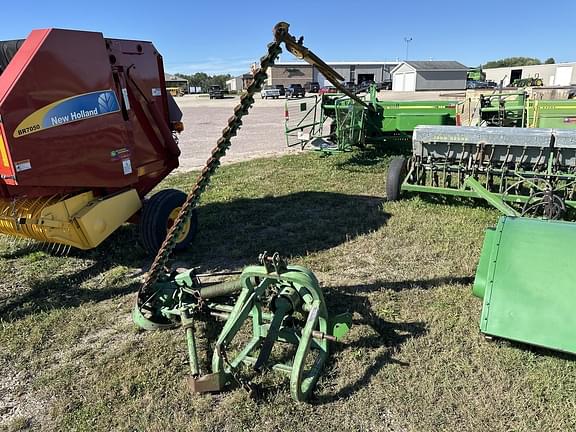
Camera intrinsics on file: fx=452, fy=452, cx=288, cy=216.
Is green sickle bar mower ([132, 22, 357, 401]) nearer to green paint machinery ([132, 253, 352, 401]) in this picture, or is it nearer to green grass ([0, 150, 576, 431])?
green paint machinery ([132, 253, 352, 401])

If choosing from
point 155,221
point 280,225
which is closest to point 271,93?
point 280,225

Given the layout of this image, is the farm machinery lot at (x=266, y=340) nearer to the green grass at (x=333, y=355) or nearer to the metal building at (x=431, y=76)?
the green grass at (x=333, y=355)

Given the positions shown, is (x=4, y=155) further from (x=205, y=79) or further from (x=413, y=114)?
(x=205, y=79)

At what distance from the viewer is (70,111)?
400cm

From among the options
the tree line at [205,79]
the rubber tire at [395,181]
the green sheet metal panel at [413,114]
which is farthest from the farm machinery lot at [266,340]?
the tree line at [205,79]

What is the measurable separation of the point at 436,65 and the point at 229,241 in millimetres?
67211

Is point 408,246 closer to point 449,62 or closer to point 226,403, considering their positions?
point 226,403

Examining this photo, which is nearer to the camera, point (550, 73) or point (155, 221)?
point (155, 221)

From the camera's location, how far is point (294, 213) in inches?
261

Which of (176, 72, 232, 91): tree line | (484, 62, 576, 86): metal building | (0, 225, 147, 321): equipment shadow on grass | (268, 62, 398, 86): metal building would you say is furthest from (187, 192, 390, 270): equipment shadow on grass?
(176, 72, 232, 91): tree line

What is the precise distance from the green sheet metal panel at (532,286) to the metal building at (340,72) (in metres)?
61.8

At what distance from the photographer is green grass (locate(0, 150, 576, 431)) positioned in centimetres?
273

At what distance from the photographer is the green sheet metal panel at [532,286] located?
292 centimetres

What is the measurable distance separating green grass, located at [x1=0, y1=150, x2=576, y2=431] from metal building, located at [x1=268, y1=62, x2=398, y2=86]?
60085mm
